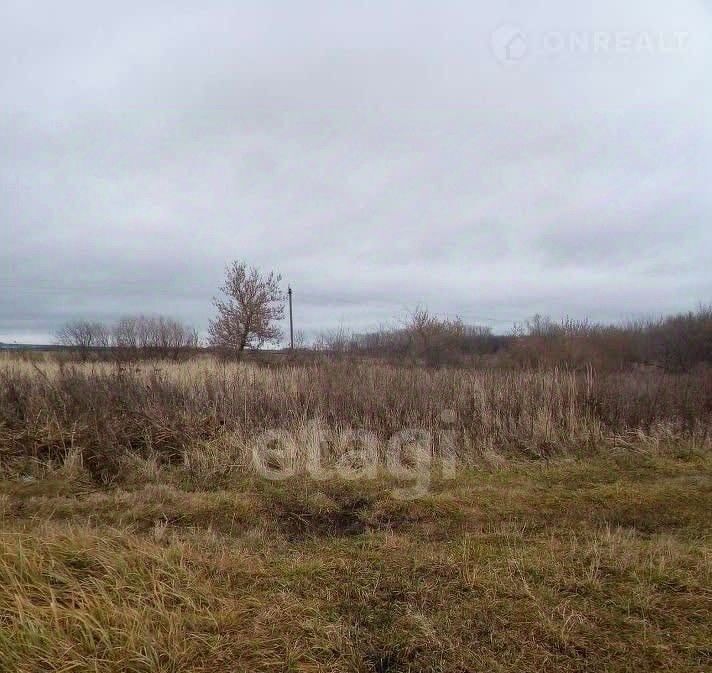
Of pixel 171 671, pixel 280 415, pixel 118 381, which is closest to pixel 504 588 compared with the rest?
pixel 171 671

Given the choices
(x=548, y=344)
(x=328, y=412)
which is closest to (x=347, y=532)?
(x=328, y=412)

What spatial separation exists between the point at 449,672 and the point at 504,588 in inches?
32.7

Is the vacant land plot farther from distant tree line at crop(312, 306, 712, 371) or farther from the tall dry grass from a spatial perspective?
distant tree line at crop(312, 306, 712, 371)

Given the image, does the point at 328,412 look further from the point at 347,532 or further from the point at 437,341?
the point at 437,341

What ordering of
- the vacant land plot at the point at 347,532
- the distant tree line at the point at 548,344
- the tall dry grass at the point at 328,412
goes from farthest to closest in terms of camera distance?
the distant tree line at the point at 548,344, the tall dry grass at the point at 328,412, the vacant land plot at the point at 347,532

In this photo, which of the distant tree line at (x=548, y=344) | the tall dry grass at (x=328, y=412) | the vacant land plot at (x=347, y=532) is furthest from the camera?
the distant tree line at (x=548, y=344)

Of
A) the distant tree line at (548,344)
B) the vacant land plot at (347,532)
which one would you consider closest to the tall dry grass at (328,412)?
the vacant land plot at (347,532)

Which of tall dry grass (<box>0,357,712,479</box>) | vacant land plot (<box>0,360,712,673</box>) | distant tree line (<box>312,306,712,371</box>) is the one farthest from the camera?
distant tree line (<box>312,306,712,371</box>)

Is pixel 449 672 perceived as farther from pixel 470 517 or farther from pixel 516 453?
pixel 516 453

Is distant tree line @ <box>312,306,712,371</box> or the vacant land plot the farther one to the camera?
distant tree line @ <box>312,306,712,371</box>

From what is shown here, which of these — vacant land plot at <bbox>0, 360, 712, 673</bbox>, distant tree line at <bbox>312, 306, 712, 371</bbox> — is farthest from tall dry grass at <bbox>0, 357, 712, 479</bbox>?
distant tree line at <bbox>312, 306, 712, 371</bbox>

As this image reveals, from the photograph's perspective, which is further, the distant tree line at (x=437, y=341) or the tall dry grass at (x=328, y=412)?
the distant tree line at (x=437, y=341)

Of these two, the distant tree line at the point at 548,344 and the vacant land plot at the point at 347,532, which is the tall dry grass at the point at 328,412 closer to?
the vacant land plot at the point at 347,532

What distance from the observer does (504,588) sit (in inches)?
116
